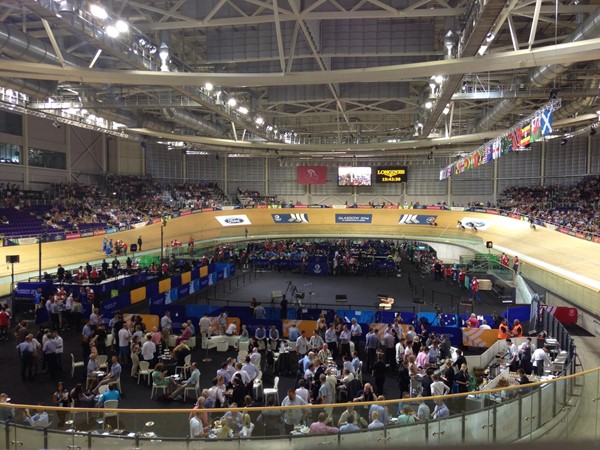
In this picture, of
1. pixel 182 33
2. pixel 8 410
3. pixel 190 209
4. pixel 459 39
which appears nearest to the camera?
pixel 8 410

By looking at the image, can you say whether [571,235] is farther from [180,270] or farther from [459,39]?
[180,270]

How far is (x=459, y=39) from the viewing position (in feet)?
43.7

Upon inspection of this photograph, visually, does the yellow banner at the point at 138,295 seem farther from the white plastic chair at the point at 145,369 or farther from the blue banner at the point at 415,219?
the blue banner at the point at 415,219

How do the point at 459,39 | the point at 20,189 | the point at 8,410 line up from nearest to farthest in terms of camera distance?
the point at 8,410 < the point at 459,39 < the point at 20,189

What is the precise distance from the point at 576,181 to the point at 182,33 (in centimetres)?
4018

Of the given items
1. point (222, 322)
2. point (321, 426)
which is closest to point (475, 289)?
point (222, 322)

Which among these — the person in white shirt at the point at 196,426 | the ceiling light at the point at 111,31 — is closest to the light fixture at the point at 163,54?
the ceiling light at the point at 111,31

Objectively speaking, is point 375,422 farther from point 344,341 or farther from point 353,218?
point 353,218

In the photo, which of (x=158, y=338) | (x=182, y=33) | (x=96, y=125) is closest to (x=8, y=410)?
(x=158, y=338)

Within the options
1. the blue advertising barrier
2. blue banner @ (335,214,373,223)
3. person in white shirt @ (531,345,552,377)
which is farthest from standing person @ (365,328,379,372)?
blue banner @ (335,214,373,223)

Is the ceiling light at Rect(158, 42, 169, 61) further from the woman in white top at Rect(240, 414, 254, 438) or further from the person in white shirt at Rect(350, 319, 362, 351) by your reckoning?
the woman in white top at Rect(240, 414, 254, 438)

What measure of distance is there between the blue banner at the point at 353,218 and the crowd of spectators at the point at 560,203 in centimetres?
1350

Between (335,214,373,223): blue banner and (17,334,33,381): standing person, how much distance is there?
35.7 metres

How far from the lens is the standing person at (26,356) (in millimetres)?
10828
